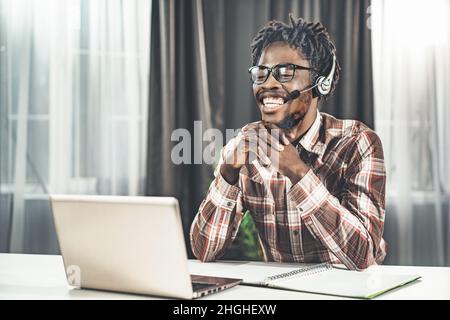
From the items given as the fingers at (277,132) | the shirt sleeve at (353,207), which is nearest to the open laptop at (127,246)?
the shirt sleeve at (353,207)

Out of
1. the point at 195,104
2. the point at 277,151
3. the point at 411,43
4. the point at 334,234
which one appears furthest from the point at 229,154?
the point at 411,43

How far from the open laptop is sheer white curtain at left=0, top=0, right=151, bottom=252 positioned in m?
1.79

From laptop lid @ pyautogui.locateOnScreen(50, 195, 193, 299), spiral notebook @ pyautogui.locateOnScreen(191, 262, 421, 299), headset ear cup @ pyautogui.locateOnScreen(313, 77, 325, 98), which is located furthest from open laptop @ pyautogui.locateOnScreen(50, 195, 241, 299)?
headset ear cup @ pyautogui.locateOnScreen(313, 77, 325, 98)

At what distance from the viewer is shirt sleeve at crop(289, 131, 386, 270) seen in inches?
86.9

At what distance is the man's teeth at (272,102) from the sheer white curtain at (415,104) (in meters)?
0.66

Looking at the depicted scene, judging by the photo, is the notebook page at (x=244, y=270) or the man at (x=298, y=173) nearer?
the notebook page at (x=244, y=270)

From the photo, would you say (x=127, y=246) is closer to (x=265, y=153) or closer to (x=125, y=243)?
(x=125, y=243)

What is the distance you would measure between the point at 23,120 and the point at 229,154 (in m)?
1.44

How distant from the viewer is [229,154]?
250 centimetres

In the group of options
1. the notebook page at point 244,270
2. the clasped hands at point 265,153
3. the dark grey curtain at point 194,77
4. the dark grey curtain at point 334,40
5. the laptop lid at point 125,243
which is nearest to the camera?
the laptop lid at point 125,243

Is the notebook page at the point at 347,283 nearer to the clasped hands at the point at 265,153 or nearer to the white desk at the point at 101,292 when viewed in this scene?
the white desk at the point at 101,292

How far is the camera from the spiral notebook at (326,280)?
1471 millimetres

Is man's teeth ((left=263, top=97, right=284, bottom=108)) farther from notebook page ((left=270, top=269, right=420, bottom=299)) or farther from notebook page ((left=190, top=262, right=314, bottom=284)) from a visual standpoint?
notebook page ((left=270, top=269, right=420, bottom=299))

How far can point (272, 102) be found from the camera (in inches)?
110
